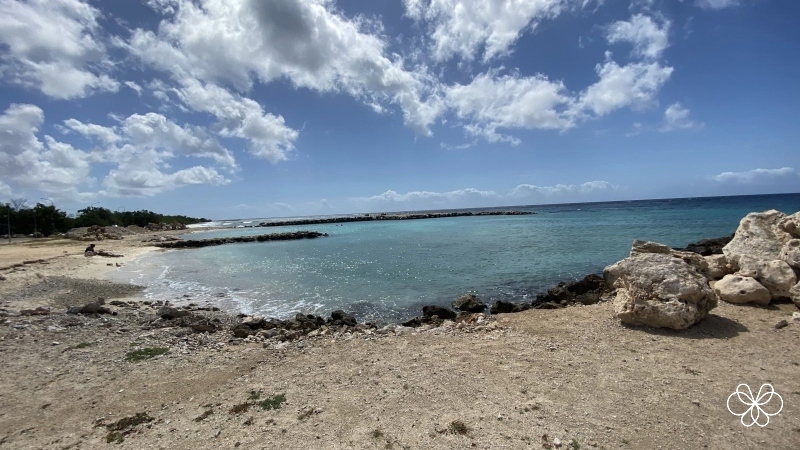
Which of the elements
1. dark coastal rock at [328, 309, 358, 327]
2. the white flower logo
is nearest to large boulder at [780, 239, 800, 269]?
the white flower logo

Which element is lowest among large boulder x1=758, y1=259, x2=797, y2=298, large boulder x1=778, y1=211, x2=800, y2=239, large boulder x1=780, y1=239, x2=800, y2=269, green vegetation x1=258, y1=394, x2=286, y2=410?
green vegetation x1=258, y1=394, x2=286, y2=410

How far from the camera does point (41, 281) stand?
58.5 ft

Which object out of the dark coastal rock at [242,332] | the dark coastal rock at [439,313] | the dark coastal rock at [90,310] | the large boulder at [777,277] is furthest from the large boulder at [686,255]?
the dark coastal rock at [90,310]

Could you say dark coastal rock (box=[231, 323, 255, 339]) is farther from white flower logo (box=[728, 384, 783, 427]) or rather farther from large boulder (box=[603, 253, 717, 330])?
white flower logo (box=[728, 384, 783, 427])

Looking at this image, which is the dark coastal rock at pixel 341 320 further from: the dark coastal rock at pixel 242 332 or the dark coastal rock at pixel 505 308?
the dark coastal rock at pixel 505 308

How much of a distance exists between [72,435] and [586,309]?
12.4 meters

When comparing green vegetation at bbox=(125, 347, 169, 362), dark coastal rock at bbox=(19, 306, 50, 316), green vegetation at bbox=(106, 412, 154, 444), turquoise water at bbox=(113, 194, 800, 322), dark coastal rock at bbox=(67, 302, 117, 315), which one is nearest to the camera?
green vegetation at bbox=(106, 412, 154, 444)

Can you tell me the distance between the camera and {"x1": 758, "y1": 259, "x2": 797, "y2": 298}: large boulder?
32.3ft

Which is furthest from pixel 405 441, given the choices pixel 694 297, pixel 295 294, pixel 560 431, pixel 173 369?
pixel 295 294

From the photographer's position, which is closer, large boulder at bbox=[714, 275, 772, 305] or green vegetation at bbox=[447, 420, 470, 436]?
green vegetation at bbox=[447, 420, 470, 436]

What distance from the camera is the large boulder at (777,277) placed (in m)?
9.86

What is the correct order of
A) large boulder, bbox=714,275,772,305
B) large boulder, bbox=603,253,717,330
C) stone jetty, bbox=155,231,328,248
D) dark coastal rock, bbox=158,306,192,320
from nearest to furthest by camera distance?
large boulder, bbox=603,253,717,330 < large boulder, bbox=714,275,772,305 < dark coastal rock, bbox=158,306,192,320 < stone jetty, bbox=155,231,328,248

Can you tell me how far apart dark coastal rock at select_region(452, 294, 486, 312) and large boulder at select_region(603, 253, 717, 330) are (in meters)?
4.82

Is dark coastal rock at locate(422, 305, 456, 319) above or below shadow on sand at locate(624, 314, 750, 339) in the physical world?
below
